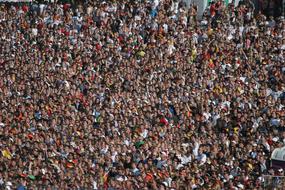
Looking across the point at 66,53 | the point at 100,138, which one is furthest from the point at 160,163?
the point at 66,53

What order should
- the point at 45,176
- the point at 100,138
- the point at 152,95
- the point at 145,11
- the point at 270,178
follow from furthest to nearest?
the point at 145,11 < the point at 152,95 < the point at 100,138 < the point at 45,176 < the point at 270,178

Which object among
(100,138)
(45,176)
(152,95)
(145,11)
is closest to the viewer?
(45,176)

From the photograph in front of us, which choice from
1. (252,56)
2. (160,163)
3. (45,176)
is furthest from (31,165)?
(252,56)

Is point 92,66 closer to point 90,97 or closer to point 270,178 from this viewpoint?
point 90,97

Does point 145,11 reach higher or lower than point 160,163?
higher

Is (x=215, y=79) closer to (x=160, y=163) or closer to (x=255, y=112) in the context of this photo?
(x=255, y=112)

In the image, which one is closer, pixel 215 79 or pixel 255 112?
pixel 255 112
